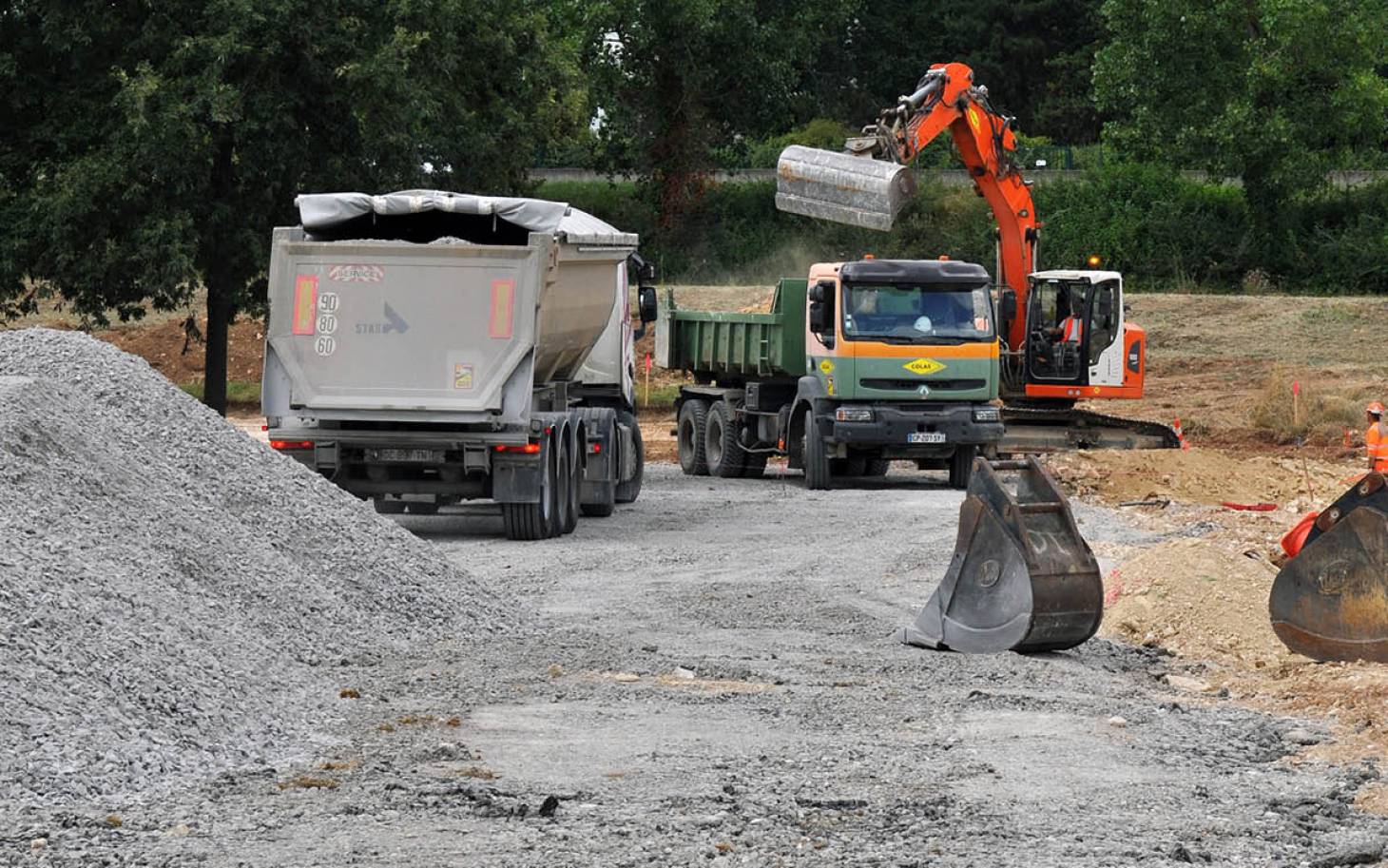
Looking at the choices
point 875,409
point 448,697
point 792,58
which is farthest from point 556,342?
point 792,58

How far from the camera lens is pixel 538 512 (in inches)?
700

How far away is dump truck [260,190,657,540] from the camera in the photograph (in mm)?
17188

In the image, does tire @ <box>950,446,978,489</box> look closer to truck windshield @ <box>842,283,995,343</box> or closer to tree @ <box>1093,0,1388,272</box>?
truck windshield @ <box>842,283,995,343</box>

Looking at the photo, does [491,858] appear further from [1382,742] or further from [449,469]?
[449,469]

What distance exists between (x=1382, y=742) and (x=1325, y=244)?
122 ft

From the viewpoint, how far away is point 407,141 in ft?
102

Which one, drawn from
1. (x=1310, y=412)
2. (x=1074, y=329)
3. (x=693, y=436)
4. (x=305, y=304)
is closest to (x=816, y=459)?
(x=693, y=436)

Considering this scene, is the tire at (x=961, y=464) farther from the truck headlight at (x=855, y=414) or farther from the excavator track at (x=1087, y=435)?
the excavator track at (x=1087, y=435)

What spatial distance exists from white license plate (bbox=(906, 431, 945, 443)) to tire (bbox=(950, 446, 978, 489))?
443 mm

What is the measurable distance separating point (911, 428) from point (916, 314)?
4.33 feet

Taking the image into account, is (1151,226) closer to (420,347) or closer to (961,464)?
(961,464)

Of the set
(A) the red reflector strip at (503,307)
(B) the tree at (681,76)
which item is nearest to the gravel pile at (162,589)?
(A) the red reflector strip at (503,307)

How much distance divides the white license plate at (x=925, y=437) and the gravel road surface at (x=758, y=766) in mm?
9169

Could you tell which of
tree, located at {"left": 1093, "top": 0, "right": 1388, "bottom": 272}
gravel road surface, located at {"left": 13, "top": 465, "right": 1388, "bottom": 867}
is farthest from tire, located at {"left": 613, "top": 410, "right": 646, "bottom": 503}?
tree, located at {"left": 1093, "top": 0, "right": 1388, "bottom": 272}
